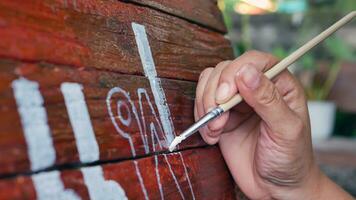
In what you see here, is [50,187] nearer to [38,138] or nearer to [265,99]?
[38,138]

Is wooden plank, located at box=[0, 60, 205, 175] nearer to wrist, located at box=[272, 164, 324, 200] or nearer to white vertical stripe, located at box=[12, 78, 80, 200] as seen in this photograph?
white vertical stripe, located at box=[12, 78, 80, 200]

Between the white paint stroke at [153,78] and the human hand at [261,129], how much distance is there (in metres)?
0.08

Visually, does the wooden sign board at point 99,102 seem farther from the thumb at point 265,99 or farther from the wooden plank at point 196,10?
the thumb at point 265,99

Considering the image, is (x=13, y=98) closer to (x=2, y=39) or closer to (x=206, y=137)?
(x=2, y=39)

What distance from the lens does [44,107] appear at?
550 millimetres

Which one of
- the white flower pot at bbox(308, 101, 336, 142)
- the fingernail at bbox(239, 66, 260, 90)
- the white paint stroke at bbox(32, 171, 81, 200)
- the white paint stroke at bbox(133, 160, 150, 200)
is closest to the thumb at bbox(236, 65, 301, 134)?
the fingernail at bbox(239, 66, 260, 90)

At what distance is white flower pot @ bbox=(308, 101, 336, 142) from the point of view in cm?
263

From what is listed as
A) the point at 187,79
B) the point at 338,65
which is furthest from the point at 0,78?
the point at 338,65

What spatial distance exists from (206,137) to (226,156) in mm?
116

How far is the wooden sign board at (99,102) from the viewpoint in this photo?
20.6 inches

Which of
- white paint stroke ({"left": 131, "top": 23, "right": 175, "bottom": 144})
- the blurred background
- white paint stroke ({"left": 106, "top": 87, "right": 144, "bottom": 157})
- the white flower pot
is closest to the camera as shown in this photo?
white paint stroke ({"left": 106, "top": 87, "right": 144, "bottom": 157})

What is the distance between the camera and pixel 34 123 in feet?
1.74

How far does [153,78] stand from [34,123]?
295mm

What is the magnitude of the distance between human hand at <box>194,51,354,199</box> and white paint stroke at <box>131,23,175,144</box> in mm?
82
